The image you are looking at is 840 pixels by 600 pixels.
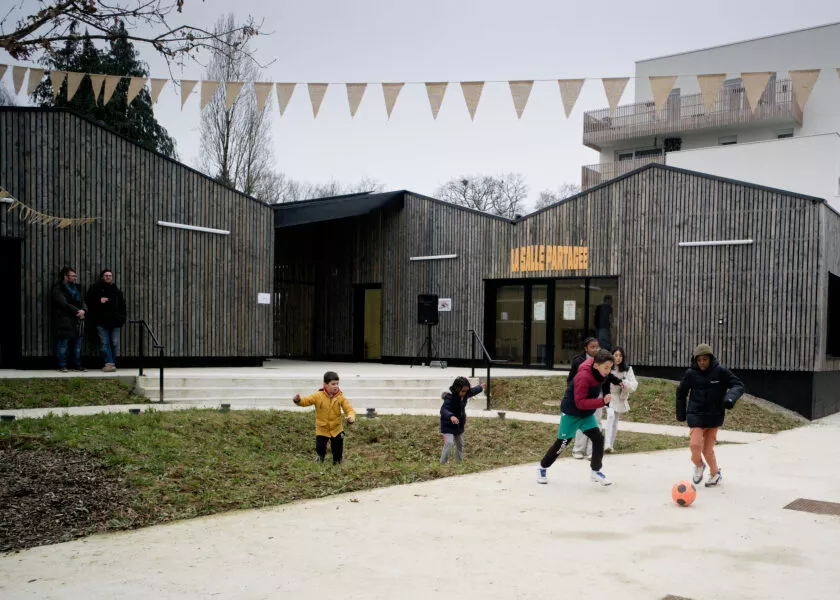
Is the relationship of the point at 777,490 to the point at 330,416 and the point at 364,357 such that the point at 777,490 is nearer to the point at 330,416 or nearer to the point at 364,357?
the point at 330,416

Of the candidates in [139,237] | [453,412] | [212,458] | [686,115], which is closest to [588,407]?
[453,412]

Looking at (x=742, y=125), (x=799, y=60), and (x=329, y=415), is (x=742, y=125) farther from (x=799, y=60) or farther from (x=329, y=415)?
(x=329, y=415)

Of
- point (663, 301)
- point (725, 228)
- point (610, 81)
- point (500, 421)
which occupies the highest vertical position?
point (610, 81)

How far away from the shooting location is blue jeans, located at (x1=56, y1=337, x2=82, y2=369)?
43.9 ft

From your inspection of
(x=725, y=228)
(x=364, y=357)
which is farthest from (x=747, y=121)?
(x=364, y=357)

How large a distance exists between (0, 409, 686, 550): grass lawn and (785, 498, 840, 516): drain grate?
2853 millimetres

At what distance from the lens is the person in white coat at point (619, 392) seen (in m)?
8.67

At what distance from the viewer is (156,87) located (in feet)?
32.5

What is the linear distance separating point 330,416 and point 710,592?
4.58m

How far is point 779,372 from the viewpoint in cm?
1489

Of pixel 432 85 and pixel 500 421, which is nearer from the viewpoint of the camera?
pixel 432 85

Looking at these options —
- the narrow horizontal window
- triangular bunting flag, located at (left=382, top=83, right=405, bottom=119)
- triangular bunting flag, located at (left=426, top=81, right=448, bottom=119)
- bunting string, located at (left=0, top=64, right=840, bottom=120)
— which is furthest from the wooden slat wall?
triangular bunting flag, located at (left=426, top=81, right=448, bottom=119)

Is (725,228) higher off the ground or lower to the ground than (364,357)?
higher

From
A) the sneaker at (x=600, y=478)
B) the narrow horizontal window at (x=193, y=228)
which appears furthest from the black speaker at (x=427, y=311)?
the sneaker at (x=600, y=478)
